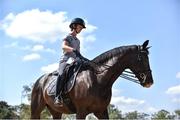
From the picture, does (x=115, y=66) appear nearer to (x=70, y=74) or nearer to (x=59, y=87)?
(x=70, y=74)

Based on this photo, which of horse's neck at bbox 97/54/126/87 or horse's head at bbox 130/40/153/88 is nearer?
horse's head at bbox 130/40/153/88

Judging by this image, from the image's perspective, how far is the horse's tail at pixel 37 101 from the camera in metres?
10.2

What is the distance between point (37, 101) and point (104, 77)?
3150mm

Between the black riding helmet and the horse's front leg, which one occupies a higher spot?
the black riding helmet

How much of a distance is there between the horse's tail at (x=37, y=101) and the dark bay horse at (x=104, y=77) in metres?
2.18

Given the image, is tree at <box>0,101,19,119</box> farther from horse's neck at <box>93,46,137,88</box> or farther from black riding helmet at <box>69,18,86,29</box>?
horse's neck at <box>93,46,137,88</box>

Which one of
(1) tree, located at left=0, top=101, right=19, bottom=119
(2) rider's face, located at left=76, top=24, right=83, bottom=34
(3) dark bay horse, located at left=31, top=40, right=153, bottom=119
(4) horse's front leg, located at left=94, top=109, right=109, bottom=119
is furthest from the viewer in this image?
(1) tree, located at left=0, top=101, right=19, bottom=119

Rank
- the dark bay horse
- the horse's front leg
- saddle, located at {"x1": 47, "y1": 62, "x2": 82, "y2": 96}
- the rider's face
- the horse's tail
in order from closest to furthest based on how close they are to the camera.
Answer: the dark bay horse < the horse's front leg < saddle, located at {"x1": 47, "y1": 62, "x2": 82, "y2": 96} < the rider's face < the horse's tail

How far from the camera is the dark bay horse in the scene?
7.71 m

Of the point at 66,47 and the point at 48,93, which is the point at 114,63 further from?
the point at 48,93

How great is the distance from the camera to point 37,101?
10336mm

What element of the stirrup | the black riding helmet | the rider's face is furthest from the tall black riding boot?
the black riding helmet

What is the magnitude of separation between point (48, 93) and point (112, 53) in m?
2.19

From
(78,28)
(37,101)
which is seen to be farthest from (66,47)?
(37,101)
